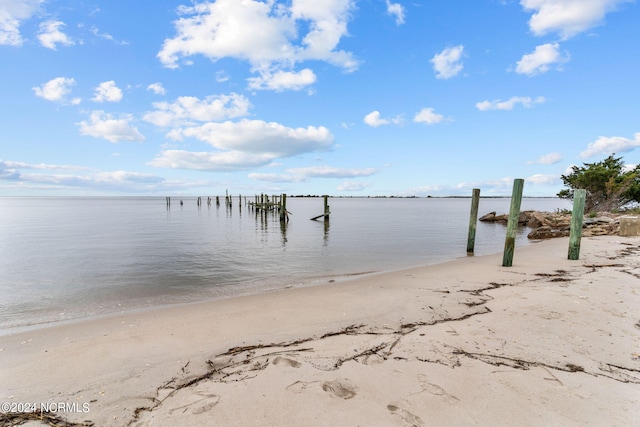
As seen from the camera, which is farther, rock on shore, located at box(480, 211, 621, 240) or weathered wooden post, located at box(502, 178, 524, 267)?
rock on shore, located at box(480, 211, 621, 240)

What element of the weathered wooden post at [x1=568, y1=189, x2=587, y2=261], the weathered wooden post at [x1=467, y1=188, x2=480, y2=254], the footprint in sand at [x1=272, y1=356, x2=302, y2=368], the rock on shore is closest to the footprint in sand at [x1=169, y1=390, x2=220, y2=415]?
the footprint in sand at [x1=272, y1=356, x2=302, y2=368]

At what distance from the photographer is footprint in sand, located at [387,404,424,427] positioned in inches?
105

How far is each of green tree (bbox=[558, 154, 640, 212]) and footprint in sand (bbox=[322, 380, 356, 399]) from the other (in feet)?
112

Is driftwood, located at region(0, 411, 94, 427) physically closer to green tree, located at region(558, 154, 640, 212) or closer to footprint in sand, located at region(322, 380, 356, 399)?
footprint in sand, located at region(322, 380, 356, 399)

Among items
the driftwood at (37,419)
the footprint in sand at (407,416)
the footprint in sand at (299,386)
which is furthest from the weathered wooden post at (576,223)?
the driftwood at (37,419)

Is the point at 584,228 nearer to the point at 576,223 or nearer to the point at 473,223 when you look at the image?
the point at 473,223

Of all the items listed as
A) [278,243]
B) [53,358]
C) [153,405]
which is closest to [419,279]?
[153,405]

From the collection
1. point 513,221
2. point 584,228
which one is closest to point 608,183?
point 584,228

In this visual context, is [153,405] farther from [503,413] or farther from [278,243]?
[278,243]

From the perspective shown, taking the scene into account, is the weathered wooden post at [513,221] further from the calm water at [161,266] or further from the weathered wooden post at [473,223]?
the weathered wooden post at [473,223]

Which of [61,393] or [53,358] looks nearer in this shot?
[61,393]

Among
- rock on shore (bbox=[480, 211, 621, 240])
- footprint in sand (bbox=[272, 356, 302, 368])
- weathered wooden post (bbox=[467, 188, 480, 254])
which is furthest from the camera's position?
rock on shore (bbox=[480, 211, 621, 240])

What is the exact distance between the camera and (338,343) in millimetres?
4355

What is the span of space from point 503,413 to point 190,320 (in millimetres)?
4914
